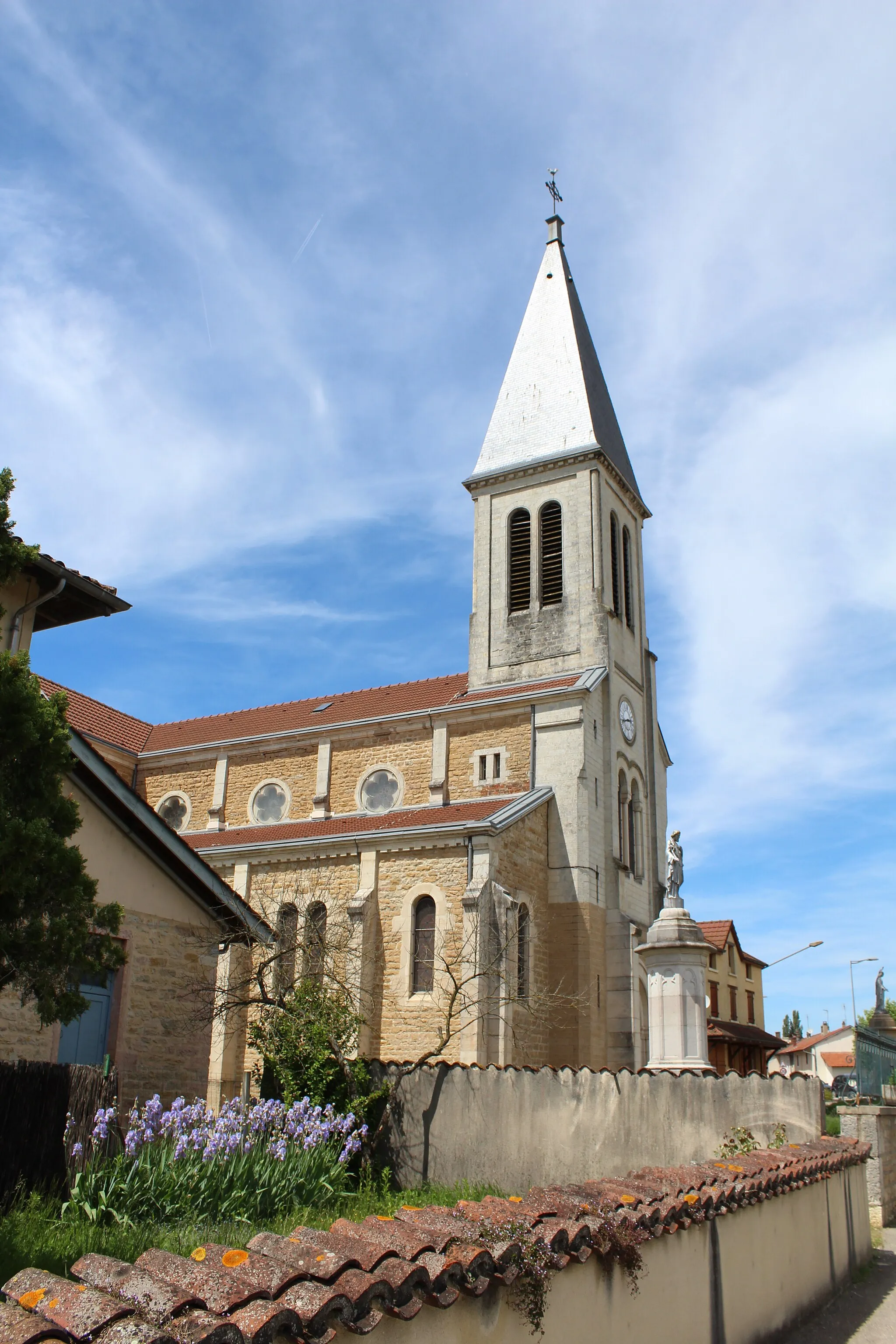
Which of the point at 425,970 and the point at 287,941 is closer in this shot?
the point at 425,970

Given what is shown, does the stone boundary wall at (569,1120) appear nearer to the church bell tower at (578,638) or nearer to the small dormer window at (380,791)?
the church bell tower at (578,638)

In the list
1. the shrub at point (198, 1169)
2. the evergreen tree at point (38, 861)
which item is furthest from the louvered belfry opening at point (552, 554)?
the evergreen tree at point (38, 861)

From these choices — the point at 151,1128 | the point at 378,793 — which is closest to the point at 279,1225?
the point at 151,1128

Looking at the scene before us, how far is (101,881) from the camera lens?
1134 cm

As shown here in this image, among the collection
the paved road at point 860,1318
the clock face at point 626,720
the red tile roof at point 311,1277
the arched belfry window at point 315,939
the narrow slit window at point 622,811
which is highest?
the clock face at point 626,720

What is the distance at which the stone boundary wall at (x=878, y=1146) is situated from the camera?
12.6 m

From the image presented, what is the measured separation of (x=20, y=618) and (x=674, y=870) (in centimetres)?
1104

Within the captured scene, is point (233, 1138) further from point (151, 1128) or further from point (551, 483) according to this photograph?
point (551, 483)

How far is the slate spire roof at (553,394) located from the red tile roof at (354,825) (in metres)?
11.1

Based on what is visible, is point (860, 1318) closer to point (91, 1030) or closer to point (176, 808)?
point (91, 1030)

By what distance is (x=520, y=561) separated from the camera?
3008 centimetres

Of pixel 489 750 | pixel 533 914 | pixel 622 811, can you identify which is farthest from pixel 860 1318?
pixel 622 811

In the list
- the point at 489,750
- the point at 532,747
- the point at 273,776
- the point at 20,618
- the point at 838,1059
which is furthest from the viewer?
the point at 838,1059

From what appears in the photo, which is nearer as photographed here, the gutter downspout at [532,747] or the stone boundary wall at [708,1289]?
the stone boundary wall at [708,1289]
